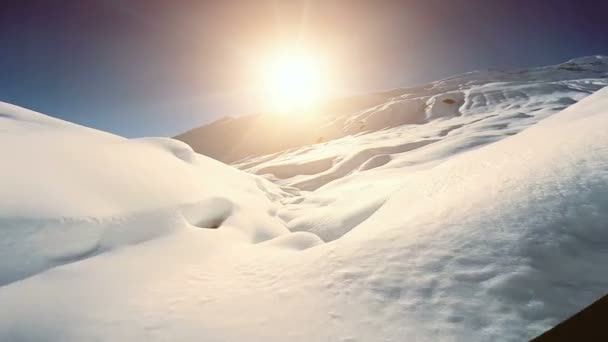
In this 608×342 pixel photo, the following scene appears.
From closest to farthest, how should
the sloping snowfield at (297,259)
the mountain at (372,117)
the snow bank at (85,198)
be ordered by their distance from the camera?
the sloping snowfield at (297,259)
the snow bank at (85,198)
the mountain at (372,117)

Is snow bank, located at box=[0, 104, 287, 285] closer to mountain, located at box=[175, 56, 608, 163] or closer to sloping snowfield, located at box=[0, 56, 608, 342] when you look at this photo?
sloping snowfield, located at box=[0, 56, 608, 342]

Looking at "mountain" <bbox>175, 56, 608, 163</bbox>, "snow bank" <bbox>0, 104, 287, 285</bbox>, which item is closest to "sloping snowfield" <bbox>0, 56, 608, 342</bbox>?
"snow bank" <bbox>0, 104, 287, 285</bbox>

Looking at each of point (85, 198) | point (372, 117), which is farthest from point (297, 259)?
point (372, 117)

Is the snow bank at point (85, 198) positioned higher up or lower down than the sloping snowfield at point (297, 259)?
higher up

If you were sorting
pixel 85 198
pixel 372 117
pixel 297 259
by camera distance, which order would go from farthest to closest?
pixel 372 117, pixel 85 198, pixel 297 259

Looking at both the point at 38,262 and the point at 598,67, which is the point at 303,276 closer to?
the point at 38,262

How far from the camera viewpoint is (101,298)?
7.43ft

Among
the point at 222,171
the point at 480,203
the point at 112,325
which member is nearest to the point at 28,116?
the point at 222,171

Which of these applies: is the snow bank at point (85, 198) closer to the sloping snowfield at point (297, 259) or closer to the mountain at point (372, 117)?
the sloping snowfield at point (297, 259)

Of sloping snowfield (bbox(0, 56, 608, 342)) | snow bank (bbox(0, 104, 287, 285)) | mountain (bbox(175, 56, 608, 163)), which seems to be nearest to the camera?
sloping snowfield (bbox(0, 56, 608, 342))

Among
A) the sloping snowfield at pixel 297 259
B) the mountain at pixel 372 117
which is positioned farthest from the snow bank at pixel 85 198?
the mountain at pixel 372 117

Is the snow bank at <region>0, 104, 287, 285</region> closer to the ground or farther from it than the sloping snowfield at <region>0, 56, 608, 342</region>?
farther from it

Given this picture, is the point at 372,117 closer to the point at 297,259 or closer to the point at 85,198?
the point at 85,198

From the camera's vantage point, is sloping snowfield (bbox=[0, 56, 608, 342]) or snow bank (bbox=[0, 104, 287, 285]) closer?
sloping snowfield (bbox=[0, 56, 608, 342])
